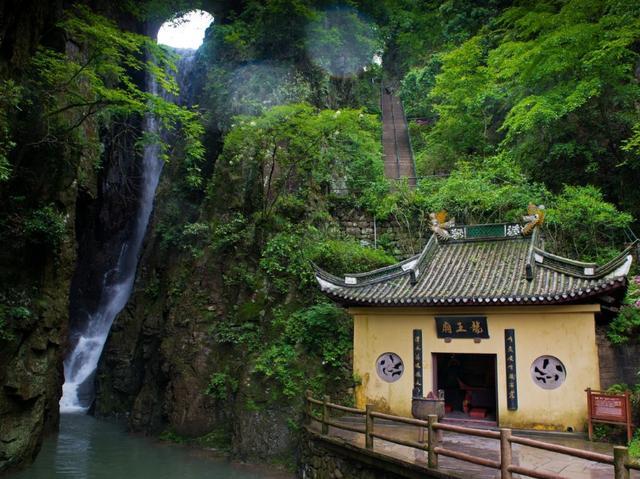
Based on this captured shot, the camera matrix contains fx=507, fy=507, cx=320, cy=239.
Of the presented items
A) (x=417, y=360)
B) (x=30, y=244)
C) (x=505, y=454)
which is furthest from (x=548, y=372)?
(x=30, y=244)

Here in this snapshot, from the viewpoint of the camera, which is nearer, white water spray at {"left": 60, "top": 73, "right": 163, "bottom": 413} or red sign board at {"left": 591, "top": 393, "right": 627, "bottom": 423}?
red sign board at {"left": 591, "top": 393, "right": 627, "bottom": 423}

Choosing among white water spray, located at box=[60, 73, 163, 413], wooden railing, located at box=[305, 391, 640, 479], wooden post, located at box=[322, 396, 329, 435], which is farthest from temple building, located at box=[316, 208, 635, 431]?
white water spray, located at box=[60, 73, 163, 413]

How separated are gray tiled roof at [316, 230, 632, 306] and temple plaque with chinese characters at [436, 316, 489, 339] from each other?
644 mm

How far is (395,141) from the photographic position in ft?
88.6

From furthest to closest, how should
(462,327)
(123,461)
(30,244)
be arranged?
(123,461)
(30,244)
(462,327)

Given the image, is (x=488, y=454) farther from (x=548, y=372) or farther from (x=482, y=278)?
(x=482, y=278)

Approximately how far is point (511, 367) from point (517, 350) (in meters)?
0.40

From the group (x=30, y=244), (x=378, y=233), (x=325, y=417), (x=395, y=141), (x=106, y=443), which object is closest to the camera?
(x=325, y=417)

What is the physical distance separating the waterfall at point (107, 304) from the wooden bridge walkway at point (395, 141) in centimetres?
1092

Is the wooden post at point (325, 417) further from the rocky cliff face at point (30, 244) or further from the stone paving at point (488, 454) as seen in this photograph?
the rocky cliff face at point (30, 244)

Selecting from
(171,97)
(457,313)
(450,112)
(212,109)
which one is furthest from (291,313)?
(171,97)

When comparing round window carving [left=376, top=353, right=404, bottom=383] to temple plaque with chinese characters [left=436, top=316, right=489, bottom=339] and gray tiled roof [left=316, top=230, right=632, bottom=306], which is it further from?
gray tiled roof [left=316, top=230, right=632, bottom=306]

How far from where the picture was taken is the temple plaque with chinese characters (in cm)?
1152

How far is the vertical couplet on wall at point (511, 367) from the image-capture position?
11070mm
